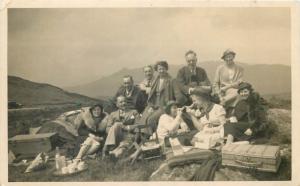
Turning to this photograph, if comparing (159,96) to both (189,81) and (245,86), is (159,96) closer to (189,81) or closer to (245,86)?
(189,81)

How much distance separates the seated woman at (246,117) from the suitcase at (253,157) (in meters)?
0.07

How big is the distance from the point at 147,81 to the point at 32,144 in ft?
3.22

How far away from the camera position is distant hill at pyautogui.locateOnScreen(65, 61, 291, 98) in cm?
329

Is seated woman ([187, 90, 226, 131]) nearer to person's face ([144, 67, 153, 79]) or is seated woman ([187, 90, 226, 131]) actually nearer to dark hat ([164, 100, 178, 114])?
dark hat ([164, 100, 178, 114])

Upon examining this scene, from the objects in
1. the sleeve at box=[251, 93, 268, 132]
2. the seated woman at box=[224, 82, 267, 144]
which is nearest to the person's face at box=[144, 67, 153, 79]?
the seated woman at box=[224, 82, 267, 144]

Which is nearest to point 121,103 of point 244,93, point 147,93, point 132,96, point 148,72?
point 132,96

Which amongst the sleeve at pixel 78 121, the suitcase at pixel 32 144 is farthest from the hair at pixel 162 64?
the suitcase at pixel 32 144

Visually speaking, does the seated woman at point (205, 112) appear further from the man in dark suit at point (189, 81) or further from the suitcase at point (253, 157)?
the suitcase at point (253, 157)


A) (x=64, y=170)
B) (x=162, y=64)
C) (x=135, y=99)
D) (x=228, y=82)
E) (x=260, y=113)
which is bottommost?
(x=64, y=170)

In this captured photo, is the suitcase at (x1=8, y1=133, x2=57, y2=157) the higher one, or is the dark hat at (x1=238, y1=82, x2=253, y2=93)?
the dark hat at (x1=238, y1=82, x2=253, y2=93)

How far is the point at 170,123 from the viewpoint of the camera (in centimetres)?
329

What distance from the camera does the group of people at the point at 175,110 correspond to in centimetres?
329
